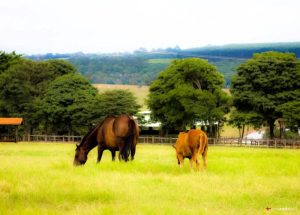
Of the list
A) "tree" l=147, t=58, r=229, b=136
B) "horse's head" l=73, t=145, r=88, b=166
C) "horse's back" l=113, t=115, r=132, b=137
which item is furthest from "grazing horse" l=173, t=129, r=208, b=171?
"tree" l=147, t=58, r=229, b=136

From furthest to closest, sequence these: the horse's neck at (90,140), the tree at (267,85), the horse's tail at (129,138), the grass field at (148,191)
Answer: the tree at (267,85) → the horse's neck at (90,140) → the horse's tail at (129,138) → the grass field at (148,191)

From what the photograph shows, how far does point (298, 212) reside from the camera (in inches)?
481

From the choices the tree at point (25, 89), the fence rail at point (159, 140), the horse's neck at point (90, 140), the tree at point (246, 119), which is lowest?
the fence rail at point (159, 140)

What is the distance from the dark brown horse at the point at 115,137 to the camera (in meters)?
23.4

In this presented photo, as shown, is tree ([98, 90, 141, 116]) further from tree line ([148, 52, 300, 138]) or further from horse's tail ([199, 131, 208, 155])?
horse's tail ([199, 131, 208, 155])

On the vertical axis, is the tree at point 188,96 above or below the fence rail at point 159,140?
above

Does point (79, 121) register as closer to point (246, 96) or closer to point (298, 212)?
point (246, 96)

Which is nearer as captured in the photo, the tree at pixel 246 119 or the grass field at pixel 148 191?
the grass field at pixel 148 191

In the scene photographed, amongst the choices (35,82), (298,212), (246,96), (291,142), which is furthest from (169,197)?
(35,82)

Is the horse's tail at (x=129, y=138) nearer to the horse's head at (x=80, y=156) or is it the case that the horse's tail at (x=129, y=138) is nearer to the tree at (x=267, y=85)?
the horse's head at (x=80, y=156)

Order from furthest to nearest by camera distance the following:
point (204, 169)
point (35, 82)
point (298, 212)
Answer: point (35, 82) → point (204, 169) → point (298, 212)

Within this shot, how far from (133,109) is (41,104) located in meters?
11.9

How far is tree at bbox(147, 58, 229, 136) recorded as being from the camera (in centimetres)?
6900

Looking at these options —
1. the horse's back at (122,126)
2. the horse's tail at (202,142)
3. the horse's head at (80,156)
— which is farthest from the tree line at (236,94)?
the horse's tail at (202,142)
